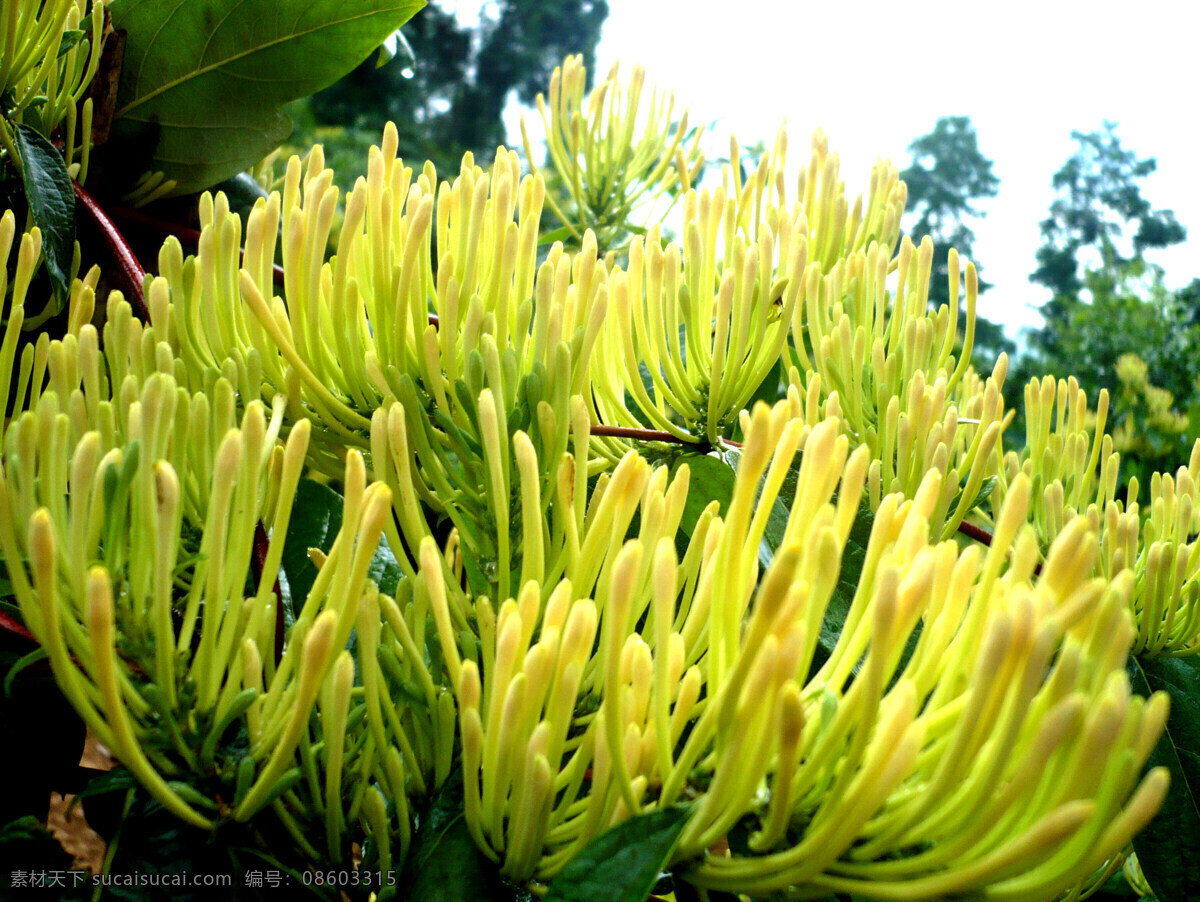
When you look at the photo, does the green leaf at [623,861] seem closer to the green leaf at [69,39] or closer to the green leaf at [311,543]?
the green leaf at [311,543]

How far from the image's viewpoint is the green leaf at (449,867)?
0.76 feet

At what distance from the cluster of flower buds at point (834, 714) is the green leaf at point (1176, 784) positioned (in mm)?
224

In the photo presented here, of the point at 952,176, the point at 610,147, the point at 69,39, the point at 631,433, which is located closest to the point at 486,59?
the point at 952,176

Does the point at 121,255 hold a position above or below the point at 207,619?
above

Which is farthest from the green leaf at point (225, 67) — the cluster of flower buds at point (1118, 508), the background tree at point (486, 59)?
the background tree at point (486, 59)

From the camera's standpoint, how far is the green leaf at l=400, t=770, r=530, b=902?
23cm

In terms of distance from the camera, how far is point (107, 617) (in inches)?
7.4

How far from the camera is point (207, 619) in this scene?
0.23 m

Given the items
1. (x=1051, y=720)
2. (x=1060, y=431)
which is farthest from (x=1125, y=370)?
(x=1051, y=720)

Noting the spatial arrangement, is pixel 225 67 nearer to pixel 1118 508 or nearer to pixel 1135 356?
pixel 1118 508

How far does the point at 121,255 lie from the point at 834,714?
37 centimetres

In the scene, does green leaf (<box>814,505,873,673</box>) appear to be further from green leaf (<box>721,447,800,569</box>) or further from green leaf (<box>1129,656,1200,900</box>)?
green leaf (<box>1129,656,1200,900</box>)

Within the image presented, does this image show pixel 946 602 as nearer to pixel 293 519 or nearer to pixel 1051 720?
pixel 1051 720

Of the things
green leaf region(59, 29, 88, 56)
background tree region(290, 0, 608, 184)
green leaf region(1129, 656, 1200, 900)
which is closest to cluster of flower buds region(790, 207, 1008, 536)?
green leaf region(1129, 656, 1200, 900)
